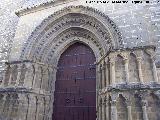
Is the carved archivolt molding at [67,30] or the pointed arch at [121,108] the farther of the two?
the carved archivolt molding at [67,30]

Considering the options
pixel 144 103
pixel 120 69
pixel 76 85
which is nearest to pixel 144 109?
pixel 144 103

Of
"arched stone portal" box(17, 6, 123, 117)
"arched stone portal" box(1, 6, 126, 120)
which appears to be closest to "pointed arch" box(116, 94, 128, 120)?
"arched stone portal" box(1, 6, 126, 120)

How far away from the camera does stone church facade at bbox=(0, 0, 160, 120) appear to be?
4.00 metres

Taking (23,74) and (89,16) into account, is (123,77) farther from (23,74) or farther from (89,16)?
(23,74)

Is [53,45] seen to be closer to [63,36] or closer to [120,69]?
[63,36]

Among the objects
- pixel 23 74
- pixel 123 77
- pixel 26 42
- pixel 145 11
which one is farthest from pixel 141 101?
pixel 26 42

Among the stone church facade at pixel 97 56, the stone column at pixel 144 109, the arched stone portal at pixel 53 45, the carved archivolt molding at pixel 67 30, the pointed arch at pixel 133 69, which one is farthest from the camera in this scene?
the carved archivolt molding at pixel 67 30

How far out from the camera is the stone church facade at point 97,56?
3996mm

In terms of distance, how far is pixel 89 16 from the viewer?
5336 millimetres

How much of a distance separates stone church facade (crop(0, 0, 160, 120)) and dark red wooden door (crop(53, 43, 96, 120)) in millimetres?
187

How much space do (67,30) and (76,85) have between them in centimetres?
170

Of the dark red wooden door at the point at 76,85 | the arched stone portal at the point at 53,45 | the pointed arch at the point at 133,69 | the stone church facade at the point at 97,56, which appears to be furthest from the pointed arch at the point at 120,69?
the dark red wooden door at the point at 76,85

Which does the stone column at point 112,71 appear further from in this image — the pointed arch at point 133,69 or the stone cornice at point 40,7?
the stone cornice at point 40,7

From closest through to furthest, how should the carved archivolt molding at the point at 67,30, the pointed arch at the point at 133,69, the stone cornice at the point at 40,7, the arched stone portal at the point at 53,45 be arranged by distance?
the pointed arch at the point at 133,69, the arched stone portal at the point at 53,45, the carved archivolt molding at the point at 67,30, the stone cornice at the point at 40,7
